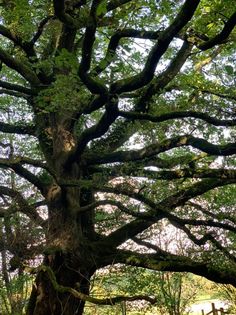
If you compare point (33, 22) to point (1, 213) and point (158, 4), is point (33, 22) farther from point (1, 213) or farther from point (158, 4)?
point (1, 213)

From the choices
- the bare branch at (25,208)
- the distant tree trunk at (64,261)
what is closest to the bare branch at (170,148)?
the distant tree trunk at (64,261)

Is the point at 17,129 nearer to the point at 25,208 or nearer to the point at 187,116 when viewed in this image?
the point at 25,208

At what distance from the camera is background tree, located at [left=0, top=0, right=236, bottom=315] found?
6.59 metres

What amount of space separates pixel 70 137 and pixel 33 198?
5.67 ft

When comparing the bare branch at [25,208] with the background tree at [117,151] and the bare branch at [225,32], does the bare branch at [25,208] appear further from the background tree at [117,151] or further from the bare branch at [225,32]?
the bare branch at [225,32]

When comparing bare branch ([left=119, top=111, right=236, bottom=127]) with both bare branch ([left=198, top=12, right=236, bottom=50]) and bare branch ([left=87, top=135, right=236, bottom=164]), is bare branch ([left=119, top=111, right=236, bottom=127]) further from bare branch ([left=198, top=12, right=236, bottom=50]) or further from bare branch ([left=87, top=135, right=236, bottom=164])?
bare branch ([left=198, top=12, right=236, bottom=50])

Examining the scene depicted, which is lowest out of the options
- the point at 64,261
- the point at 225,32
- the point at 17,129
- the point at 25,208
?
the point at 64,261

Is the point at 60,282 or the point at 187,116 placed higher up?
the point at 187,116

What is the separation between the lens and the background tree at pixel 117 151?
6594mm

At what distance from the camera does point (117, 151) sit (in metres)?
8.30

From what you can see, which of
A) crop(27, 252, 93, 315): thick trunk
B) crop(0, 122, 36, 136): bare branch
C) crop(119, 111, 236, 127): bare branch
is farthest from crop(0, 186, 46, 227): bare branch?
crop(119, 111, 236, 127): bare branch

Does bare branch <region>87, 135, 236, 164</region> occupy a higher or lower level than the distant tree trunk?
higher

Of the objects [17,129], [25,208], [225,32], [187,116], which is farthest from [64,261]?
[225,32]

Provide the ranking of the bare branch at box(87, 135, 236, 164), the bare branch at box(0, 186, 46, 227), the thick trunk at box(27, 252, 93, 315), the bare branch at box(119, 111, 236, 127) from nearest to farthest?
the bare branch at box(119, 111, 236, 127)
the bare branch at box(87, 135, 236, 164)
the thick trunk at box(27, 252, 93, 315)
the bare branch at box(0, 186, 46, 227)
